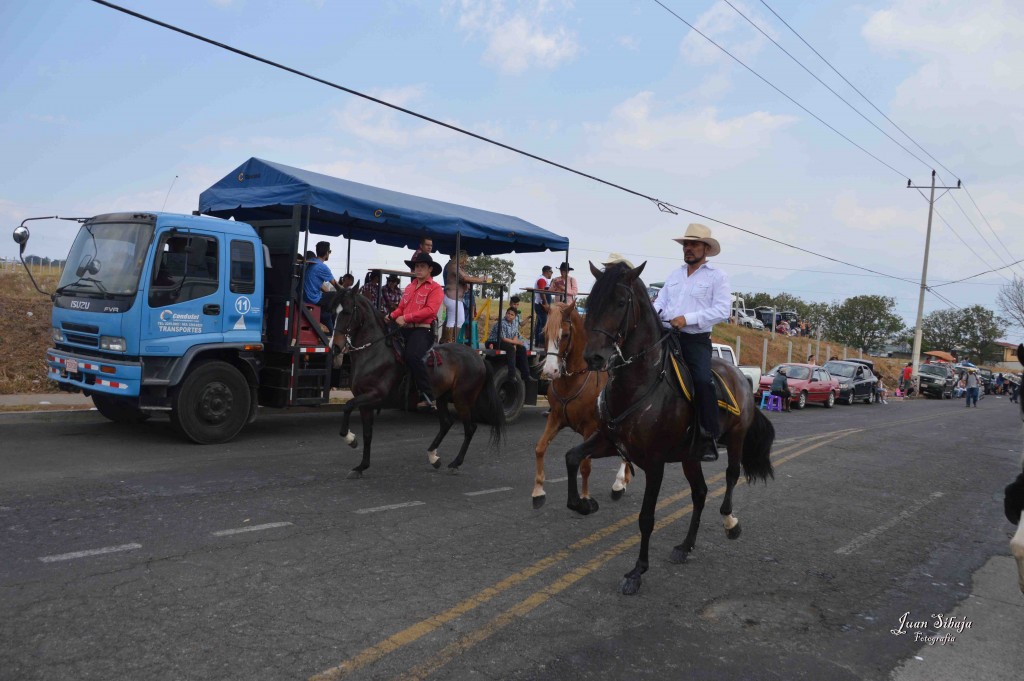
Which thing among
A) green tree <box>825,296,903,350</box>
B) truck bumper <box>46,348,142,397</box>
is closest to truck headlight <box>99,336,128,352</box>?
truck bumper <box>46,348,142,397</box>

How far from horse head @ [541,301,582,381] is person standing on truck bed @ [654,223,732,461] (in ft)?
4.17

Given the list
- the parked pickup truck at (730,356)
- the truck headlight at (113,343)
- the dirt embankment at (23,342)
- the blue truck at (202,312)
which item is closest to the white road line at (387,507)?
the blue truck at (202,312)

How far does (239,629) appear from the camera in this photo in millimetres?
4066

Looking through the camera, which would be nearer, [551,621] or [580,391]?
[551,621]

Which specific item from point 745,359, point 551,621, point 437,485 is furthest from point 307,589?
point 745,359

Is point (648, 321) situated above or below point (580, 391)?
above

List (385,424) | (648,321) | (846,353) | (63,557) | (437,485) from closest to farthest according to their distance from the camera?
(63,557) → (648,321) → (437,485) → (385,424) → (846,353)

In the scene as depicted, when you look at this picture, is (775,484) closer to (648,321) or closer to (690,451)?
(690,451)

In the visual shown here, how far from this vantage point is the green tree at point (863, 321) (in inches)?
2739

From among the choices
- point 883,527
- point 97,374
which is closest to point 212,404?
point 97,374

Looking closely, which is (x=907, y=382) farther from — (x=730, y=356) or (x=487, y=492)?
(x=487, y=492)

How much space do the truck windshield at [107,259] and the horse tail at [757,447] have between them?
7.42 metres

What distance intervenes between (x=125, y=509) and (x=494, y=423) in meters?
4.53

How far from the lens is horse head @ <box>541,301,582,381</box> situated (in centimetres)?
705
